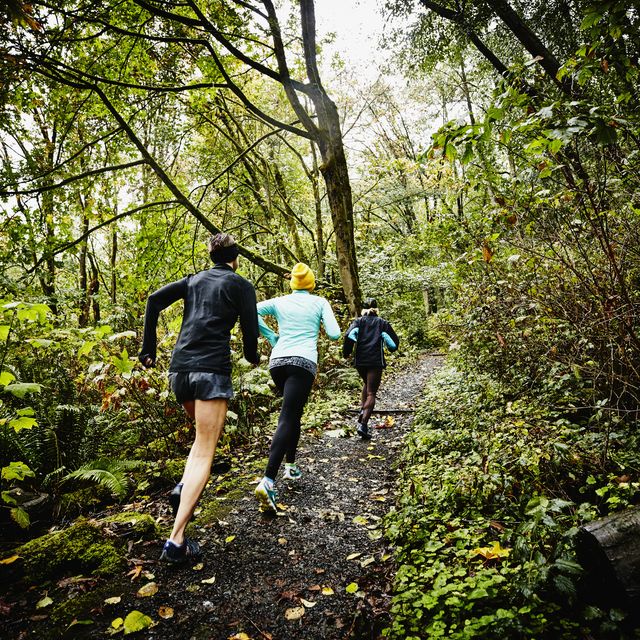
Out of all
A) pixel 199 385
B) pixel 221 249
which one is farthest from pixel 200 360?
pixel 221 249

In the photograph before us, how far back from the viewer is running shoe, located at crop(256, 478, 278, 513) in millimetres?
3721

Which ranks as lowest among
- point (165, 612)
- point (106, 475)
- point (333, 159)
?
point (165, 612)

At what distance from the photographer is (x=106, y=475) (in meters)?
4.31

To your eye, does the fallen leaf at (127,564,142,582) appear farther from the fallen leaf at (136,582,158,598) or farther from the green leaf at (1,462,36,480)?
the green leaf at (1,462,36,480)

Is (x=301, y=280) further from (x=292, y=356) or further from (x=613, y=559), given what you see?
(x=613, y=559)

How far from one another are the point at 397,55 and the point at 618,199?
908cm

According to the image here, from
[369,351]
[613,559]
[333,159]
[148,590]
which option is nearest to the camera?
[613,559]

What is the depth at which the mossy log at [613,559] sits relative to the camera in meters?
1.99

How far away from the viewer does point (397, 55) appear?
10914 mm

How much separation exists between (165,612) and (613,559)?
2661 mm

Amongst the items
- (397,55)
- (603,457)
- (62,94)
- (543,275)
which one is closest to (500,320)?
(543,275)

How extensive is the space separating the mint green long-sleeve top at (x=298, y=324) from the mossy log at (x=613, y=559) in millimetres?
2597

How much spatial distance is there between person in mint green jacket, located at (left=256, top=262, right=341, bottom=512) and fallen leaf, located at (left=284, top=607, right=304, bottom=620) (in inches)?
46.9

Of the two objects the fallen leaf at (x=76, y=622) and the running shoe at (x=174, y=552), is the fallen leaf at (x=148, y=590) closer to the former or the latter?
the running shoe at (x=174, y=552)
